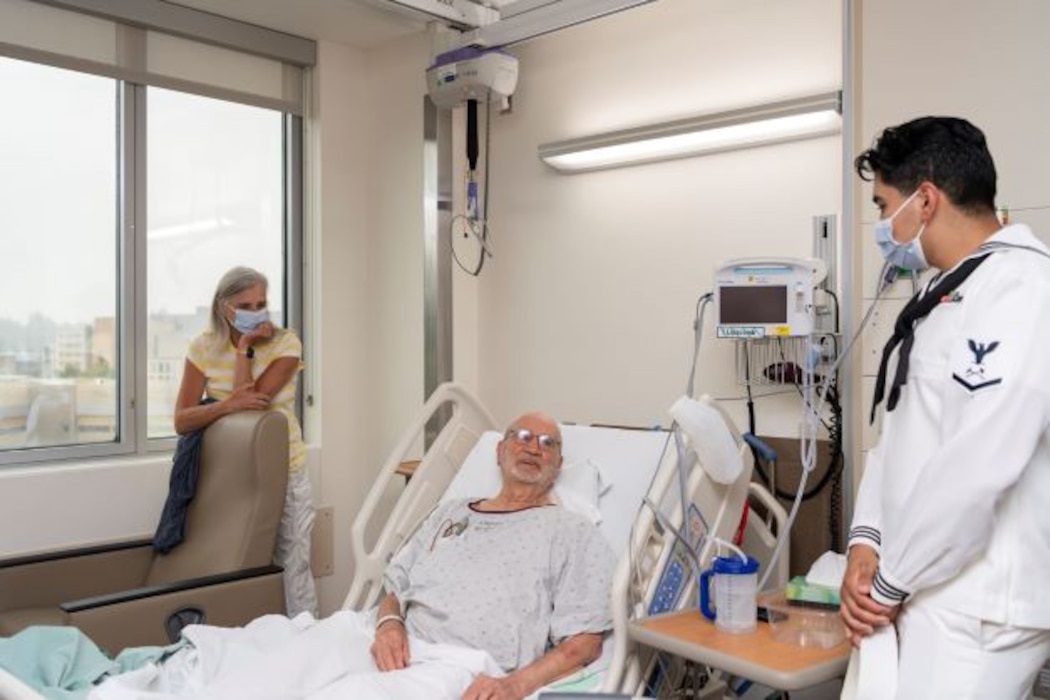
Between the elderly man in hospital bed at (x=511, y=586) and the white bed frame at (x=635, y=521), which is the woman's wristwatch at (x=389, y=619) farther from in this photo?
the white bed frame at (x=635, y=521)

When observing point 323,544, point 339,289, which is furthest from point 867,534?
point 339,289

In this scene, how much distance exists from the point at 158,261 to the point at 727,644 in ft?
9.09

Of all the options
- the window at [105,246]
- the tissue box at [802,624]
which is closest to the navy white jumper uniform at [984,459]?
the tissue box at [802,624]

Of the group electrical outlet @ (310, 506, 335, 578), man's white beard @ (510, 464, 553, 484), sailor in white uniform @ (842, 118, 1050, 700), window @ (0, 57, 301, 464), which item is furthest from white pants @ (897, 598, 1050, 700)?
window @ (0, 57, 301, 464)

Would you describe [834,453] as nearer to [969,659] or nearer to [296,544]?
[969,659]

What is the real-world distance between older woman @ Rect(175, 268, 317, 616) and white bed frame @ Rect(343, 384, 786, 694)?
500 mm

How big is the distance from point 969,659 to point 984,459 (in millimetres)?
341

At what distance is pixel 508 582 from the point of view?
2.32 metres

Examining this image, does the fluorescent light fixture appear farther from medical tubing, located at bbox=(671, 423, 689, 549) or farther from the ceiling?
medical tubing, located at bbox=(671, 423, 689, 549)

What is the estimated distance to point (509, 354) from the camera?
3824 mm

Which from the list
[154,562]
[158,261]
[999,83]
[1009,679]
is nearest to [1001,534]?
[1009,679]

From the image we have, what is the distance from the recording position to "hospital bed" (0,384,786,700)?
212cm

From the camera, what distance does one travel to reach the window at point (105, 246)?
11.1ft

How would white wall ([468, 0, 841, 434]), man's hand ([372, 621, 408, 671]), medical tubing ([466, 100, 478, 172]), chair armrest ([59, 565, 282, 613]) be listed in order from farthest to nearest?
medical tubing ([466, 100, 478, 172])
white wall ([468, 0, 841, 434])
chair armrest ([59, 565, 282, 613])
man's hand ([372, 621, 408, 671])
